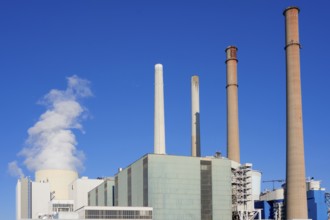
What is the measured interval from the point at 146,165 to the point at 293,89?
20548 millimetres

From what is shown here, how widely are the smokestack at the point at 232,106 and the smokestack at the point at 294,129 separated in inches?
514

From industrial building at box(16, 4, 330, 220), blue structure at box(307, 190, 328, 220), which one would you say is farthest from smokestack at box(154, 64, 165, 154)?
blue structure at box(307, 190, 328, 220)

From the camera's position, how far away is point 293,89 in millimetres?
61469

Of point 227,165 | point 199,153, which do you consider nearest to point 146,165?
point 227,165

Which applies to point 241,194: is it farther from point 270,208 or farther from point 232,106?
point 270,208

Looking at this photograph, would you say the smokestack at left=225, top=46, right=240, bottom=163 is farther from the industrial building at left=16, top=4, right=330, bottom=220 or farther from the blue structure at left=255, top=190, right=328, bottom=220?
the blue structure at left=255, top=190, right=328, bottom=220

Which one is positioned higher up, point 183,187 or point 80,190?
point 183,187

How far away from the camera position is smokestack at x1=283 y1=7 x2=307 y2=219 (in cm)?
5819

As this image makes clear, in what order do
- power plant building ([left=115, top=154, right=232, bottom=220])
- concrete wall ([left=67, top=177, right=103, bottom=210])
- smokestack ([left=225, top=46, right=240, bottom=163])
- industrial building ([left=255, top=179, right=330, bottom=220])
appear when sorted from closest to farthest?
power plant building ([left=115, top=154, right=232, bottom=220])
smokestack ([left=225, top=46, right=240, bottom=163])
industrial building ([left=255, top=179, right=330, bottom=220])
concrete wall ([left=67, top=177, right=103, bottom=210])

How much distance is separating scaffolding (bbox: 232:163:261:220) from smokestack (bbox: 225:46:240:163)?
8.32 meters

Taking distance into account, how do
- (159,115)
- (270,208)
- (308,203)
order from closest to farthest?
(159,115) < (308,203) < (270,208)

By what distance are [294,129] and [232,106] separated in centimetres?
1645

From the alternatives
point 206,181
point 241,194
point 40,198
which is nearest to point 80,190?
point 40,198

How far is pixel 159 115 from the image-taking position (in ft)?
217
